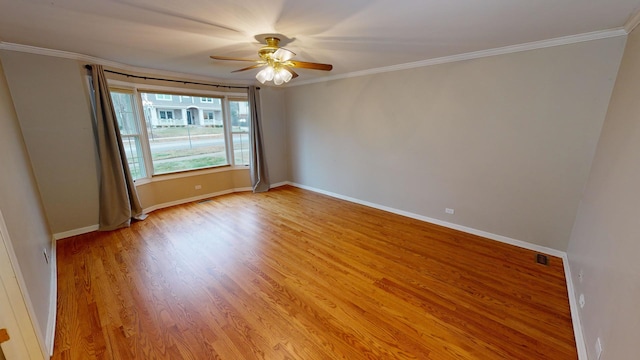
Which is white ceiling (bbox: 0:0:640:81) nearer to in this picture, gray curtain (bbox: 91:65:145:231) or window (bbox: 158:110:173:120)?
gray curtain (bbox: 91:65:145:231)

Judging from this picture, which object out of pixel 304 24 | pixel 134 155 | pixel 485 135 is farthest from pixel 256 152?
pixel 485 135

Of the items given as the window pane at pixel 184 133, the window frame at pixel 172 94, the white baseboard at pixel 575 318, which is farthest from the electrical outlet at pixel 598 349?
the window pane at pixel 184 133

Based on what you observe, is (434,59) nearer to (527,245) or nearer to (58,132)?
(527,245)

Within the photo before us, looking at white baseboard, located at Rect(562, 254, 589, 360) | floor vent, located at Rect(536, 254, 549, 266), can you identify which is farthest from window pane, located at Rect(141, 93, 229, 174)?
white baseboard, located at Rect(562, 254, 589, 360)

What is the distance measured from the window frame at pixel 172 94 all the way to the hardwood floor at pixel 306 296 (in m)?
1.16

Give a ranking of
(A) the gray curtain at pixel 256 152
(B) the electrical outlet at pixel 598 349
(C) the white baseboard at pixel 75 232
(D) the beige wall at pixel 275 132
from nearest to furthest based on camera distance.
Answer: (B) the electrical outlet at pixel 598 349
(C) the white baseboard at pixel 75 232
(A) the gray curtain at pixel 256 152
(D) the beige wall at pixel 275 132

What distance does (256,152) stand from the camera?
5.25 m

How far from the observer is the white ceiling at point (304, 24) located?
1766 millimetres

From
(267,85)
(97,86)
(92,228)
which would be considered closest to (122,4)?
Result: (97,86)

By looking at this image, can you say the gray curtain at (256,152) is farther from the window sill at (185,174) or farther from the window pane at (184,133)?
the window pane at (184,133)

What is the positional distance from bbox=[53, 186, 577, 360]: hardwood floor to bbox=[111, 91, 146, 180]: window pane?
43.7 inches

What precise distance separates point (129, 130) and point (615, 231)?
18.1 feet

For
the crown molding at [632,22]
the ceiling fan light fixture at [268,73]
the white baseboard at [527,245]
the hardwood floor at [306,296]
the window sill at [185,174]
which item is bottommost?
the hardwood floor at [306,296]

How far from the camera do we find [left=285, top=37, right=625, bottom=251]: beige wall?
2.51 meters
